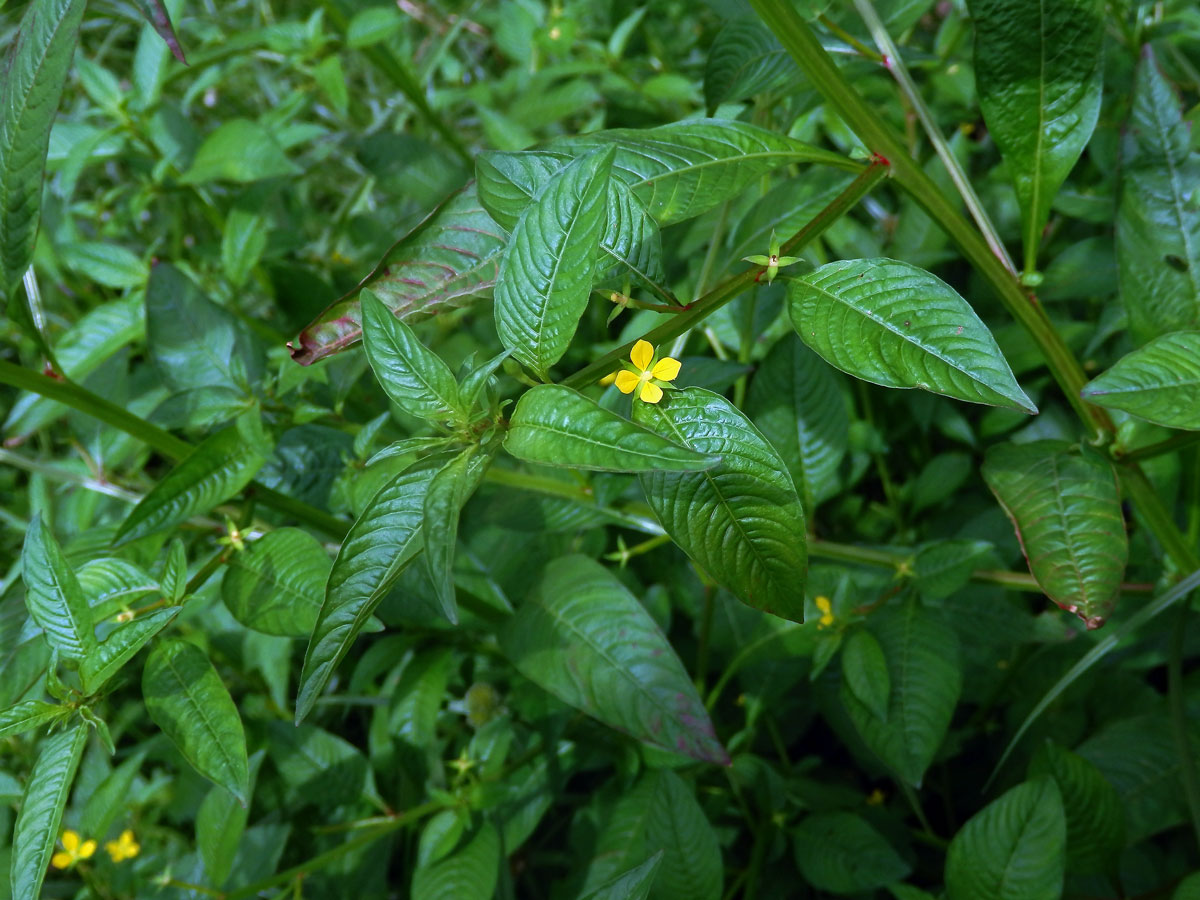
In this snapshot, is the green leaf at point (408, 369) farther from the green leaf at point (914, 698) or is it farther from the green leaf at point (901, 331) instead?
the green leaf at point (914, 698)

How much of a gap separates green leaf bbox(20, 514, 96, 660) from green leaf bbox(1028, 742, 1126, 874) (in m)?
1.05

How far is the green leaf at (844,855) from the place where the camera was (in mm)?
1249

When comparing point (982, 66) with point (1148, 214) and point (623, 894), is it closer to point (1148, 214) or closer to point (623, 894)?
point (1148, 214)

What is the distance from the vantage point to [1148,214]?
108 centimetres

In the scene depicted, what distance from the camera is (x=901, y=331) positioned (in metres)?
0.71

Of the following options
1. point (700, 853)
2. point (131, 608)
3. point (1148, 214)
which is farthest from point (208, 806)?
point (1148, 214)

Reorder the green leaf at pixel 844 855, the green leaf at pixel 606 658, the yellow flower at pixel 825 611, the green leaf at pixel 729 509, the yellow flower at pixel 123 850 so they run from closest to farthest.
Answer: the green leaf at pixel 729 509 < the green leaf at pixel 606 658 < the yellow flower at pixel 825 611 < the green leaf at pixel 844 855 < the yellow flower at pixel 123 850

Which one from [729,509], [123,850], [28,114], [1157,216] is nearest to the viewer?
[729,509]

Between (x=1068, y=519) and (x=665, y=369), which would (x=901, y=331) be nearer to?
(x=665, y=369)

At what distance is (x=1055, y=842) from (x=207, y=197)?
1.89 m

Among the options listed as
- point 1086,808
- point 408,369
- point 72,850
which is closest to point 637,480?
point 408,369

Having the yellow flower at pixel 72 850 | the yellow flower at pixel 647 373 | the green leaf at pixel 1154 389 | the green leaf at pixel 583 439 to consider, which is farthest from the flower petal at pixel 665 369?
the yellow flower at pixel 72 850

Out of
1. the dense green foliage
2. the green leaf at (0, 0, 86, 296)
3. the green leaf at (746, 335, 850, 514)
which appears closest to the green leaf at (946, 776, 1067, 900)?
the dense green foliage

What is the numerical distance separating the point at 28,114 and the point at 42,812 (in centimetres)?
61
